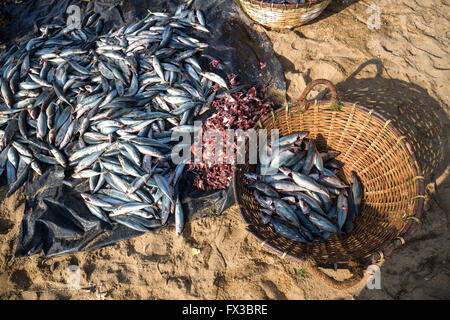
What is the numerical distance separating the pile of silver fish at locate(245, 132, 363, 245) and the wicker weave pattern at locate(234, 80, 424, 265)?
99 mm

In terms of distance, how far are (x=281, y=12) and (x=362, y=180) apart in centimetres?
266

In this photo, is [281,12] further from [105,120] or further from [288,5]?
[105,120]

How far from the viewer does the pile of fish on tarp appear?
3111 mm

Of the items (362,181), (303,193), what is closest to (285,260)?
(303,193)

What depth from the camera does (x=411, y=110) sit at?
141 inches

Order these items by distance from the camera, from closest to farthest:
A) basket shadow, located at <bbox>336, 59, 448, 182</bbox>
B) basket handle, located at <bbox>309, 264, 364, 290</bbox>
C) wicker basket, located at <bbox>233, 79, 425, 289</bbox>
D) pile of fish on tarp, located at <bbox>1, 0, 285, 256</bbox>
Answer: basket handle, located at <bbox>309, 264, 364, 290</bbox> → wicker basket, located at <bbox>233, 79, 425, 289</bbox> → pile of fish on tarp, located at <bbox>1, 0, 285, 256</bbox> → basket shadow, located at <bbox>336, 59, 448, 182</bbox>

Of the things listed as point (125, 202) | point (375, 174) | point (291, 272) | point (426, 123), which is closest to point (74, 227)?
point (125, 202)

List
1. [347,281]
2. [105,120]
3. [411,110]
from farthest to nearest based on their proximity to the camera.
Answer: [411,110] → [105,120] → [347,281]

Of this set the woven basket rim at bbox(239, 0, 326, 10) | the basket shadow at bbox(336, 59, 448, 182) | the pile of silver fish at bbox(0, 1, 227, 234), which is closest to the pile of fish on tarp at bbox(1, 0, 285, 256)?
the pile of silver fish at bbox(0, 1, 227, 234)

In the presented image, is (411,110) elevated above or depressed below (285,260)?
above

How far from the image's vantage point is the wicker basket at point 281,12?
393cm

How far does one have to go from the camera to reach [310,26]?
14.9ft

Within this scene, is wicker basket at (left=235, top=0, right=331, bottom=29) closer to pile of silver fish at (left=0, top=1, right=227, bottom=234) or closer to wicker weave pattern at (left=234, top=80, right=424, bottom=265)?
pile of silver fish at (left=0, top=1, right=227, bottom=234)

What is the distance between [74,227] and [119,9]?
365cm
